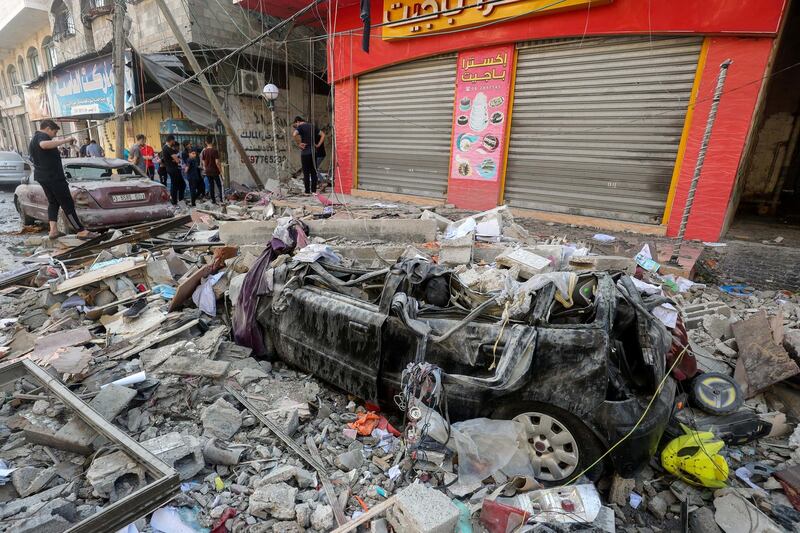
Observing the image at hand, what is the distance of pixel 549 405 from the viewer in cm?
264

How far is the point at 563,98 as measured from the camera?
827 cm

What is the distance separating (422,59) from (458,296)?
29.0 ft

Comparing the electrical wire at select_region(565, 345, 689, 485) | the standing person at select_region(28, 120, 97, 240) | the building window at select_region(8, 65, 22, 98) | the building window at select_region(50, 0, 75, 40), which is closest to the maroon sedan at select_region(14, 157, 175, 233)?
the standing person at select_region(28, 120, 97, 240)

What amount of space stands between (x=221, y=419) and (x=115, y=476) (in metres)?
0.79

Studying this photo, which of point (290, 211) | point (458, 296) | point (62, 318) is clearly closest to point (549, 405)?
point (458, 296)

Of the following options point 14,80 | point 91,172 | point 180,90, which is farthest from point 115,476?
point 14,80

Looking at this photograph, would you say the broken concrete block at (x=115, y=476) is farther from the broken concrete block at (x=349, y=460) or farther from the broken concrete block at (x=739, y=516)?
the broken concrete block at (x=739, y=516)

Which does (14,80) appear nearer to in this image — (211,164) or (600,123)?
(211,164)

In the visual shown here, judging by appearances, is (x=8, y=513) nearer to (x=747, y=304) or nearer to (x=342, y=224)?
(x=342, y=224)

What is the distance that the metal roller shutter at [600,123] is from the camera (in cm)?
718

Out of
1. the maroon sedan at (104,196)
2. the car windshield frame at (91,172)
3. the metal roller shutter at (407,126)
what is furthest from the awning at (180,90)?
the metal roller shutter at (407,126)

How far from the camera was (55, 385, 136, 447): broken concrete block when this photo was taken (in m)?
2.80

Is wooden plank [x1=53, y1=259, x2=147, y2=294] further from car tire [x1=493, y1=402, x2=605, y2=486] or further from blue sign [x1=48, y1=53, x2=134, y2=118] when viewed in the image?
blue sign [x1=48, y1=53, x2=134, y2=118]

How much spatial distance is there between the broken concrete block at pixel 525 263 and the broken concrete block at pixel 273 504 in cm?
280
